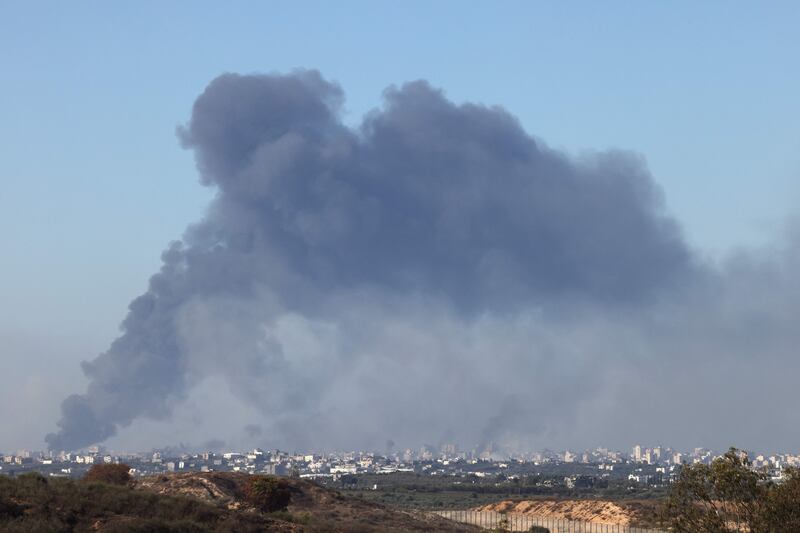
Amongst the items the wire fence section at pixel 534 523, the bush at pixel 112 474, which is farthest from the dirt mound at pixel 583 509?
the bush at pixel 112 474

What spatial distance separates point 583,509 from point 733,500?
69.7 m

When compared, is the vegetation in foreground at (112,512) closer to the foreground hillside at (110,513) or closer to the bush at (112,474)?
the foreground hillside at (110,513)

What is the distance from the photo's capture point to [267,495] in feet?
253

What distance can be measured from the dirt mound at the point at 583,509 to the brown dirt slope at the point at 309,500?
21.4 meters

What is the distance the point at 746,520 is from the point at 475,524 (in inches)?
2164

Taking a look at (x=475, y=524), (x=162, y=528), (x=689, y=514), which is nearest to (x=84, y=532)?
(x=162, y=528)

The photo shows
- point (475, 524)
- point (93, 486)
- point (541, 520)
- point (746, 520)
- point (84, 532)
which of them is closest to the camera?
point (84, 532)

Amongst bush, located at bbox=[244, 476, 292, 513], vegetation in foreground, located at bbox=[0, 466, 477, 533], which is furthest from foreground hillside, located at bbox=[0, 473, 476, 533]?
bush, located at bbox=[244, 476, 292, 513]

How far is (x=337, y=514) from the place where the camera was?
283 ft

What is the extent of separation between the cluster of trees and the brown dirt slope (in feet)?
112

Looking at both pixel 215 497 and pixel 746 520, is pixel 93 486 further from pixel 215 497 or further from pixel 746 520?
pixel 215 497

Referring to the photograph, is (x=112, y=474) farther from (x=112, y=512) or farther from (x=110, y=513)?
(x=110, y=513)

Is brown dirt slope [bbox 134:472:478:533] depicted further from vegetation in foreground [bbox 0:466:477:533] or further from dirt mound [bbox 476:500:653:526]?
vegetation in foreground [bbox 0:466:477:533]

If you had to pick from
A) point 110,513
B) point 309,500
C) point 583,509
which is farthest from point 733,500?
point 583,509
